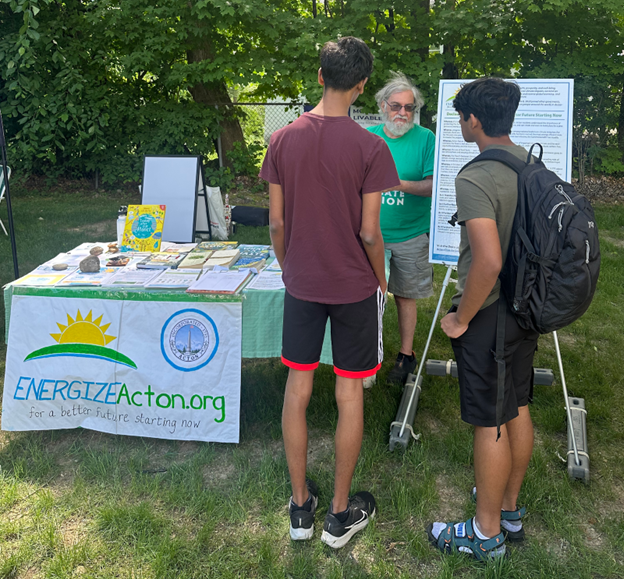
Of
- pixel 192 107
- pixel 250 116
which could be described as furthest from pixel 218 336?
pixel 250 116

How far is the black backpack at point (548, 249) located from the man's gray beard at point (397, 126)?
1380mm

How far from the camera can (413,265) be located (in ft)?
10.6

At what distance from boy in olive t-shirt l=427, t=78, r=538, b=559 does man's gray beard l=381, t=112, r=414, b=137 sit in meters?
1.24

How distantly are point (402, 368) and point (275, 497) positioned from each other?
1.30 m

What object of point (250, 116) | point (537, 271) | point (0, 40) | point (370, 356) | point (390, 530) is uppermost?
point (0, 40)

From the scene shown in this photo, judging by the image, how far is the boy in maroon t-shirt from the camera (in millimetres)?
1771

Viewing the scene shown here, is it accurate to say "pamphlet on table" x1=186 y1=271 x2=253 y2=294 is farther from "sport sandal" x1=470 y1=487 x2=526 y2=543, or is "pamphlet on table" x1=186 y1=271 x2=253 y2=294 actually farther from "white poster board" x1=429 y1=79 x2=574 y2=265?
"sport sandal" x1=470 y1=487 x2=526 y2=543

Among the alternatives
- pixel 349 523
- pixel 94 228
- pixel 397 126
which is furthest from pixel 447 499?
pixel 94 228

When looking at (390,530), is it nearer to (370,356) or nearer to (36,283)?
(370,356)

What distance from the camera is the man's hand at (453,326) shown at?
181 cm

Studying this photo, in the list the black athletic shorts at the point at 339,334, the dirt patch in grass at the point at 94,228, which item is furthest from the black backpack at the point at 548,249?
the dirt patch in grass at the point at 94,228

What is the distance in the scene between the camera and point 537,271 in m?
1.67

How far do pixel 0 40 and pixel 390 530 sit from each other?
9196mm

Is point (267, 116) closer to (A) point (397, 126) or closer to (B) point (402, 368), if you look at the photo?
(A) point (397, 126)
